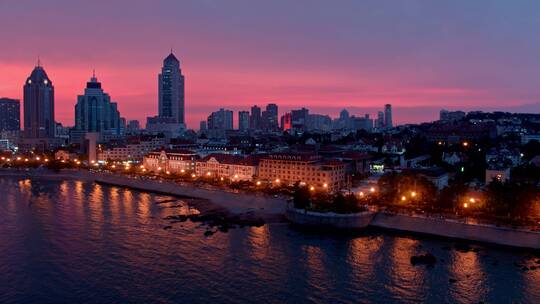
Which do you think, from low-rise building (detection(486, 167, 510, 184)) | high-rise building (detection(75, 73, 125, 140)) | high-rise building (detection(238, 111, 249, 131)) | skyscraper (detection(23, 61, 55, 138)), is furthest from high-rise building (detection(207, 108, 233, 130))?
low-rise building (detection(486, 167, 510, 184))

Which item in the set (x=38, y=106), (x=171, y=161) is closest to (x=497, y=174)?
(x=171, y=161)

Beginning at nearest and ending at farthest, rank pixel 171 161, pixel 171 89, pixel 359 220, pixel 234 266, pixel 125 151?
1. pixel 234 266
2. pixel 359 220
3. pixel 171 161
4. pixel 125 151
5. pixel 171 89

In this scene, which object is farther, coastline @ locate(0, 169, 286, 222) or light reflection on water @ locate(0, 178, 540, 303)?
coastline @ locate(0, 169, 286, 222)

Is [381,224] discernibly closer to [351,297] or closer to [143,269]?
[351,297]

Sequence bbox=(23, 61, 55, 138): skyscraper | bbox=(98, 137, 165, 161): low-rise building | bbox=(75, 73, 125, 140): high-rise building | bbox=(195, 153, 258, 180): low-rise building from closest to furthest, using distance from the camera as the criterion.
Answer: bbox=(195, 153, 258, 180): low-rise building < bbox=(98, 137, 165, 161): low-rise building < bbox=(23, 61, 55, 138): skyscraper < bbox=(75, 73, 125, 140): high-rise building

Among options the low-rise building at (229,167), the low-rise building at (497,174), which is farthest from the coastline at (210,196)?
the low-rise building at (497,174)

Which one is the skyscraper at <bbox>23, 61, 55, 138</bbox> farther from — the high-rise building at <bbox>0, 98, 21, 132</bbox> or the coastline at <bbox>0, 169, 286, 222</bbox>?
the coastline at <bbox>0, 169, 286, 222</bbox>

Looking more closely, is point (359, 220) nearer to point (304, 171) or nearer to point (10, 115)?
point (304, 171)
